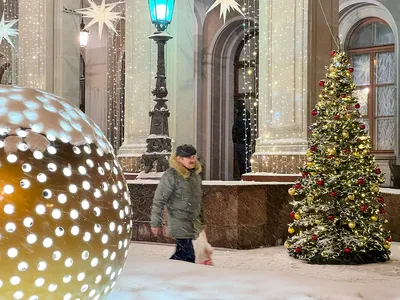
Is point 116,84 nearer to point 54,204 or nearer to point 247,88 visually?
point 247,88

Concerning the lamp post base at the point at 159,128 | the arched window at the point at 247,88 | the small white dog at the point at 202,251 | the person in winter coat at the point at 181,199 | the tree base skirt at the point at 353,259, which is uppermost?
the arched window at the point at 247,88

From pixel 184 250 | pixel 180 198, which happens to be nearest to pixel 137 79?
pixel 180 198

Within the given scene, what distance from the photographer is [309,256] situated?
8.95 m

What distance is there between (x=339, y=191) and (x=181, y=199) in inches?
123

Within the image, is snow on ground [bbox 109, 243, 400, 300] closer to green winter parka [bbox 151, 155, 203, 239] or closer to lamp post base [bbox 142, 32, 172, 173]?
green winter parka [bbox 151, 155, 203, 239]

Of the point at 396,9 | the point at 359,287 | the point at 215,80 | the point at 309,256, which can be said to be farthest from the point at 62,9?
the point at 359,287

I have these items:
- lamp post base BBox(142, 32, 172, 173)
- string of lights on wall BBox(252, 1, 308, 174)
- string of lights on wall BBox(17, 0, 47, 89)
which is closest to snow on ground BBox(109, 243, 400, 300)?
lamp post base BBox(142, 32, 172, 173)

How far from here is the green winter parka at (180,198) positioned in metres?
6.65

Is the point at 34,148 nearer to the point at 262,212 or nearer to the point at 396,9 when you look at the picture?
the point at 262,212

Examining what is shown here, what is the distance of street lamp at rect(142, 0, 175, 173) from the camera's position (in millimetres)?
10977

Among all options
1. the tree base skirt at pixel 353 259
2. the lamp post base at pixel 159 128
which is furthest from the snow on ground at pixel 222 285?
the lamp post base at pixel 159 128

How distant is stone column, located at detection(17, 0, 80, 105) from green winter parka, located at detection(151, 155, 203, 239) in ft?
36.5

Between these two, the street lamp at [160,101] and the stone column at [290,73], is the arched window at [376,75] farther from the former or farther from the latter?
the street lamp at [160,101]

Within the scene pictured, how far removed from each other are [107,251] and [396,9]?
1482 centimetres
